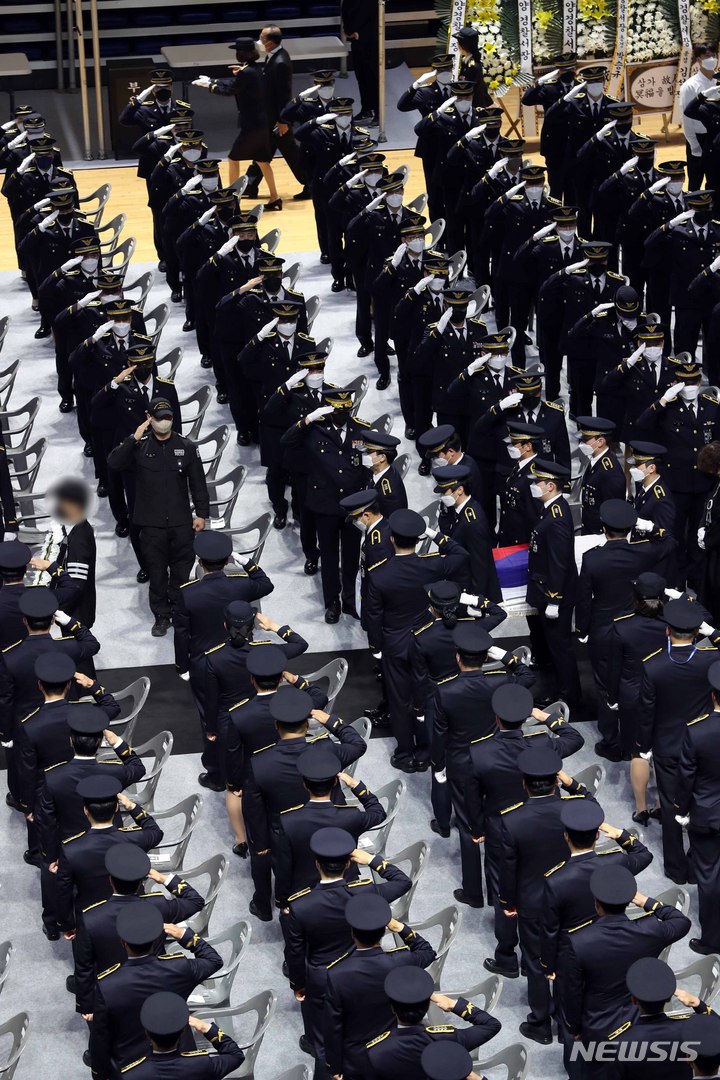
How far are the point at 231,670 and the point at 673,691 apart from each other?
2.30 meters

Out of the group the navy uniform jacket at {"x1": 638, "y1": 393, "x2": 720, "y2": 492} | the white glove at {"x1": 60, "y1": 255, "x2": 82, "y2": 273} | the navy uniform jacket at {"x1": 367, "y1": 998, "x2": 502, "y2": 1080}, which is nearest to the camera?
the navy uniform jacket at {"x1": 367, "y1": 998, "x2": 502, "y2": 1080}

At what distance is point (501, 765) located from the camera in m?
9.05

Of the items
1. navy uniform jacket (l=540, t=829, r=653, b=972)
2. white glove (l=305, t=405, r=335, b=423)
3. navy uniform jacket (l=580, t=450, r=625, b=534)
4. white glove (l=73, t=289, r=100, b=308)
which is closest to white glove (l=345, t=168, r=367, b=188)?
white glove (l=73, t=289, r=100, b=308)

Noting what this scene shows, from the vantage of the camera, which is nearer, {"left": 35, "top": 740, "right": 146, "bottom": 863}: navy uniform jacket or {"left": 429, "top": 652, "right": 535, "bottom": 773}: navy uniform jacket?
{"left": 35, "top": 740, "right": 146, "bottom": 863}: navy uniform jacket

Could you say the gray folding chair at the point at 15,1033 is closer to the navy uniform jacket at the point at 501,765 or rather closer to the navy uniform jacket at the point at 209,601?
the navy uniform jacket at the point at 501,765

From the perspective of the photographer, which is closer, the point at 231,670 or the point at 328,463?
the point at 231,670

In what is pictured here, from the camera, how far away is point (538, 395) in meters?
11.9

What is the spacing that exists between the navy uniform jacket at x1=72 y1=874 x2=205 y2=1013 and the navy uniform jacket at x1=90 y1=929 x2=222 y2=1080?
23 cm

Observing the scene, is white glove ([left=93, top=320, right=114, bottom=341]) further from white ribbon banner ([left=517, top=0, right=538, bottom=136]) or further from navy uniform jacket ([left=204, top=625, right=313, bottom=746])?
white ribbon banner ([left=517, top=0, right=538, bottom=136])

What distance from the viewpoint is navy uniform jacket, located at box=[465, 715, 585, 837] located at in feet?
29.7

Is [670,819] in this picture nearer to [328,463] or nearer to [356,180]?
[328,463]

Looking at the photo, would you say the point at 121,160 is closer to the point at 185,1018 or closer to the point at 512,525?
the point at 512,525

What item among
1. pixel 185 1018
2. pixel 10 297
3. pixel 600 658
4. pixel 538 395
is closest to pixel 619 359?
pixel 538 395

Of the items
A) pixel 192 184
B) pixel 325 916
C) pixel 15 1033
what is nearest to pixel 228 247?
pixel 192 184
